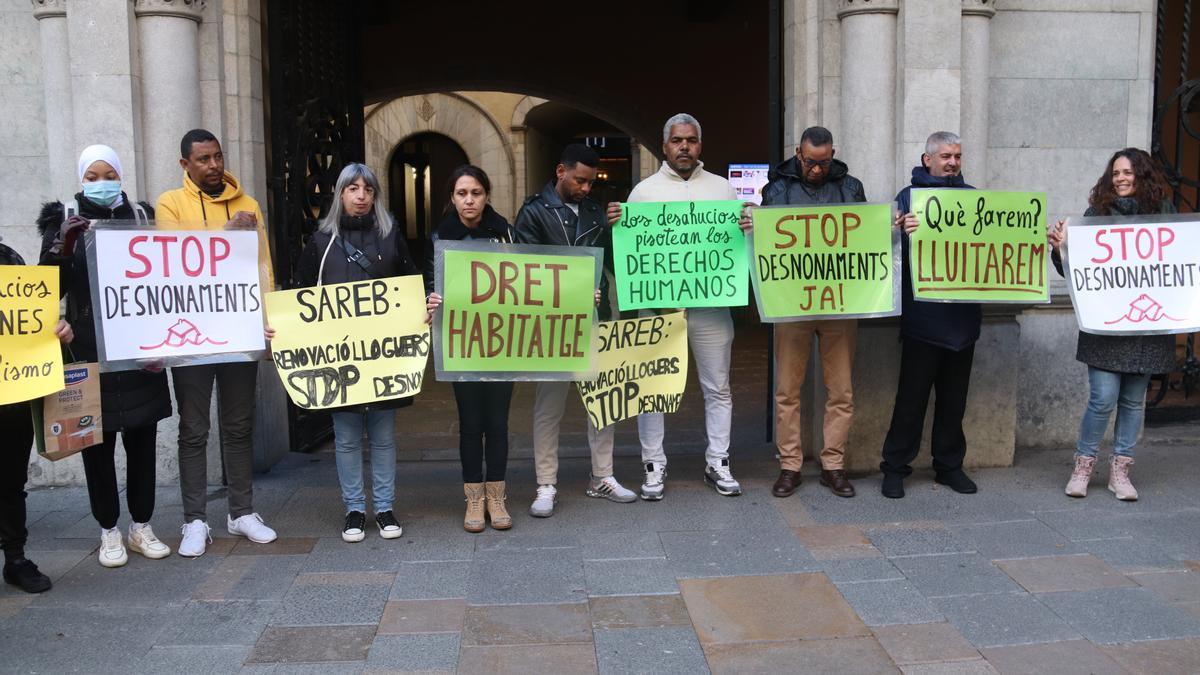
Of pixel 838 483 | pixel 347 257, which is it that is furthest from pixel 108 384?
pixel 838 483

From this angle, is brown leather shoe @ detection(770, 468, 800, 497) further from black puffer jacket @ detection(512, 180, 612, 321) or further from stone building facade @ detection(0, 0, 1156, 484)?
black puffer jacket @ detection(512, 180, 612, 321)

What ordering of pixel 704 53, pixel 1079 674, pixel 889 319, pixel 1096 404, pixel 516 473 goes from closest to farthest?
pixel 1079 674 → pixel 1096 404 → pixel 889 319 → pixel 516 473 → pixel 704 53

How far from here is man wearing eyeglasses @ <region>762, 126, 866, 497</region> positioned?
18.7 ft

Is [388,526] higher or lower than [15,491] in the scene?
lower

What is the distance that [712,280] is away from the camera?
5723 mm

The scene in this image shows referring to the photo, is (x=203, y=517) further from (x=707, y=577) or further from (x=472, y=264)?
(x=707, y=577)

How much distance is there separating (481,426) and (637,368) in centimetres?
92

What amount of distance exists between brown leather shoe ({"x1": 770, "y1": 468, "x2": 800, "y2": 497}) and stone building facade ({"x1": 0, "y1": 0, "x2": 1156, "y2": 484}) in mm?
586

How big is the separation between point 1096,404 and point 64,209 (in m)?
5.24

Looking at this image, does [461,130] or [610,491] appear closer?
[610,491]

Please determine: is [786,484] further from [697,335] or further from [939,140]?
[939,140]

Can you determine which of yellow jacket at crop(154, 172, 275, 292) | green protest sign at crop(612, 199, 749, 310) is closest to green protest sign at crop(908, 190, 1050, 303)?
green protest sign at crop(612, 199, 749, 310)

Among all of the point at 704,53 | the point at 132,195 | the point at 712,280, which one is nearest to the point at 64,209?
the point at 132,195

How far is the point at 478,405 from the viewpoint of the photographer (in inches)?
211
